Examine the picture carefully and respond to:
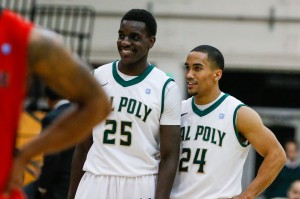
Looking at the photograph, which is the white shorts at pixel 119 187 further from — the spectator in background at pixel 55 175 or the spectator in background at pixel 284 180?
the spectator in background at pixel 284 180

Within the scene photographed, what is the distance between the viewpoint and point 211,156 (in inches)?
241

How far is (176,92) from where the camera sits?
6.17m

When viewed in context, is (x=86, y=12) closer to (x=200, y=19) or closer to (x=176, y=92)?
(x=200, y=19)

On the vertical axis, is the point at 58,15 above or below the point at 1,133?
below

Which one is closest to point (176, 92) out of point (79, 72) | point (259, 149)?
point (259, 149)

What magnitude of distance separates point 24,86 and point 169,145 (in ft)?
7.94

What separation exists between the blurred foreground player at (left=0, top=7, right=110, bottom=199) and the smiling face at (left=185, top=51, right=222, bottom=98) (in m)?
2.45

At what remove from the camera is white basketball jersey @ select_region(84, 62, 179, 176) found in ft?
19.8

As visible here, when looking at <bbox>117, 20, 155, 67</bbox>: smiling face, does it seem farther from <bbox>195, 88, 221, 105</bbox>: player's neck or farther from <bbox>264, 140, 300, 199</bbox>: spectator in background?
<bbox>264, 140, 300, 199</bbox>: spectator in background

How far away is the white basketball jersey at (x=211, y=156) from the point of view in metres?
6.08

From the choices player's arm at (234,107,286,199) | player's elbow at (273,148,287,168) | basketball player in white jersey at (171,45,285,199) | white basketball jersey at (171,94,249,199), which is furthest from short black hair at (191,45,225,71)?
player's elbow at (273,148,287,168)

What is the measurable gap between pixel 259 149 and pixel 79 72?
8.54 ft

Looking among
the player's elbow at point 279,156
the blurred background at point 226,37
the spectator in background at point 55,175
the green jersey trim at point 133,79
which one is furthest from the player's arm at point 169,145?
the blurred background at point 226,37

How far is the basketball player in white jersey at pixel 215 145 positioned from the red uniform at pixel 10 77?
2579 mm
